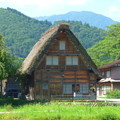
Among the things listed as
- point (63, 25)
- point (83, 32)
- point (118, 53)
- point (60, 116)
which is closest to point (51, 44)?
point (63, 25)

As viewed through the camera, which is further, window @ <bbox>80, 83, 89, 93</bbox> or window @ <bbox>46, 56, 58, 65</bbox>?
window @ <bbox>80, 83, 89, 93</bbox>

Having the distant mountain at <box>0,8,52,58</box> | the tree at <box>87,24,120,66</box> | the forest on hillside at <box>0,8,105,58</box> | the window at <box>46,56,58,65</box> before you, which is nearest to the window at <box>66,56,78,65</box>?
the window at <box>46,56,58,65</box>

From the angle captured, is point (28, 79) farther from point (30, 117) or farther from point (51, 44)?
point (30, 117)

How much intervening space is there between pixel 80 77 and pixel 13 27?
13444 centimetres

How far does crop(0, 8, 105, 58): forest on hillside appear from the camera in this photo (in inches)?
6186

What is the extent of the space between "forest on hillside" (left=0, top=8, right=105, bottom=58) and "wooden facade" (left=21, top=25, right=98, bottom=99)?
10678 centimetres

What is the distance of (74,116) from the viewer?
23.1 meters

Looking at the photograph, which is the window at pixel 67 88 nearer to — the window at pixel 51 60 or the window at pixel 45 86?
the window at pixel 45 86

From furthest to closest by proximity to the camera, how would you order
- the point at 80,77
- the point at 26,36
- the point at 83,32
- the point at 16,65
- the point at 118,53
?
the point at 83,32
the point at 26,36
the point at 118,53
the point at 80,77
the point at 16,65

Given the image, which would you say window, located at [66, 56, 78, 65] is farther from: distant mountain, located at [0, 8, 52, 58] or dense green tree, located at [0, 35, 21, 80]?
distant mountain, located at [0, 8, 52, 58]

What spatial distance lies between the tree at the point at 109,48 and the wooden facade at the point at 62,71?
99.6ft

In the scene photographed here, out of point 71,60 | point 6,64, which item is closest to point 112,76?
point 71,60

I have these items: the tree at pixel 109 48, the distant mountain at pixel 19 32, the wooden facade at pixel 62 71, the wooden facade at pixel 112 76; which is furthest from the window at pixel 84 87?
the distant mountain at pixel 19 32

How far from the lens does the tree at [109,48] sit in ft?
245
